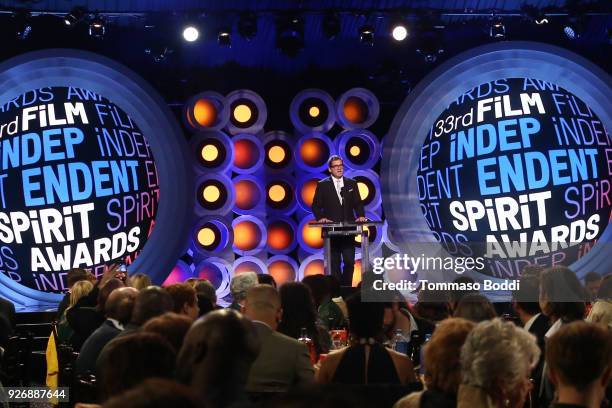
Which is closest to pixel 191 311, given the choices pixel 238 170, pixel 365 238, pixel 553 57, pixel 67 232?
pixel 365 238

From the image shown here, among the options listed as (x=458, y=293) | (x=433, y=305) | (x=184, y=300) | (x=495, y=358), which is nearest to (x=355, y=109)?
(x=458, y=293)

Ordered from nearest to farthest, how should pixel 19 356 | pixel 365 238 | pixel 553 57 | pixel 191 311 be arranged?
pixel 191 311 < pixel 19 356 < pixel 365 238 < pixel 553 57

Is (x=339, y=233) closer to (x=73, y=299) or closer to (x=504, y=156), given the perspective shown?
(x=504, y=156)

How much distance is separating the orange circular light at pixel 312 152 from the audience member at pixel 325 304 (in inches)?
209

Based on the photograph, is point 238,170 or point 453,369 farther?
point 238,170

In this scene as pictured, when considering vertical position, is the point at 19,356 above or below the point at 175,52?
below

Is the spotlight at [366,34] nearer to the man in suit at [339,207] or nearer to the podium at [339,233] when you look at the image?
the man in suit at [339,207]

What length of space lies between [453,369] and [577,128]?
28.5 feet

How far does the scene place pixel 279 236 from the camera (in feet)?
38.4

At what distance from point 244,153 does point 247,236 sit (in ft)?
3.29

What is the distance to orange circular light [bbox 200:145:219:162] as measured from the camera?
1148cm

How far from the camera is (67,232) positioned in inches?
413

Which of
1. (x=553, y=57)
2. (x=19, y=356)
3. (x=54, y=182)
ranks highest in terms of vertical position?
(x=553, y=57)

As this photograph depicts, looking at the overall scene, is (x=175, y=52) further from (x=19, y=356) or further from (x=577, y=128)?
(x=19, y=356)
